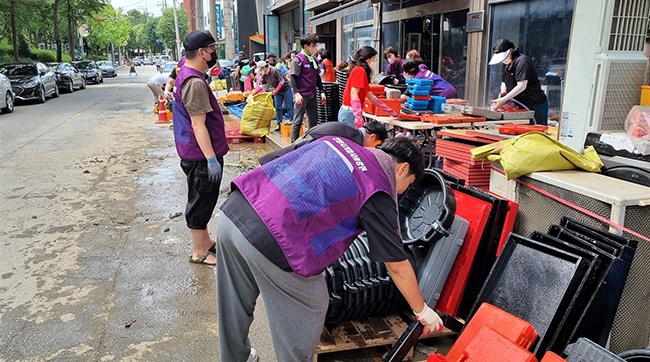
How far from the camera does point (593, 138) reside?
3.48 meters

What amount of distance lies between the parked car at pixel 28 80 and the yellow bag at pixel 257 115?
39.0ft

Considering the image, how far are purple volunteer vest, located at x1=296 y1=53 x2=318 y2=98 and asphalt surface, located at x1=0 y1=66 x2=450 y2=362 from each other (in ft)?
5.14

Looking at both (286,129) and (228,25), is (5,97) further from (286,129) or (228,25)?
(228,25)

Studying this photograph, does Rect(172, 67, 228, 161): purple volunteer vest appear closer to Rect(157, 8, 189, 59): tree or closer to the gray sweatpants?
the gray sweatpants

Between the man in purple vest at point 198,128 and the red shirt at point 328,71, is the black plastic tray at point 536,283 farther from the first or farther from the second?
the red shirt at point 328,71

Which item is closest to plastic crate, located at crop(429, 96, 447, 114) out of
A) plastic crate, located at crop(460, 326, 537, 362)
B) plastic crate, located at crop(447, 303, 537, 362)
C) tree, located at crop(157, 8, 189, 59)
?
plastic crate, located at crop(447, 303, 537, 362)

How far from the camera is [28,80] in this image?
59.8 feet

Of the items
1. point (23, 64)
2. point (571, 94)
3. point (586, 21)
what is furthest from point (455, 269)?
point (23, 64)

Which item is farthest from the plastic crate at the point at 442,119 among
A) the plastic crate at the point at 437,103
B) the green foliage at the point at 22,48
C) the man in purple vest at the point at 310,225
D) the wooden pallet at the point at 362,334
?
the green foliage at the point at 22,48

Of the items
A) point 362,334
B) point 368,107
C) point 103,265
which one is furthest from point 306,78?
point 362,334

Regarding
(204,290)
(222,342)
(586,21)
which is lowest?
(204,290)

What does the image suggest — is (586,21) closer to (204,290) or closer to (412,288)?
(412,288)

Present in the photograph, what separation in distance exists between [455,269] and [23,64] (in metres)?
21.0

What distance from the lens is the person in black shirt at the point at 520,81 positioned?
242 inches
